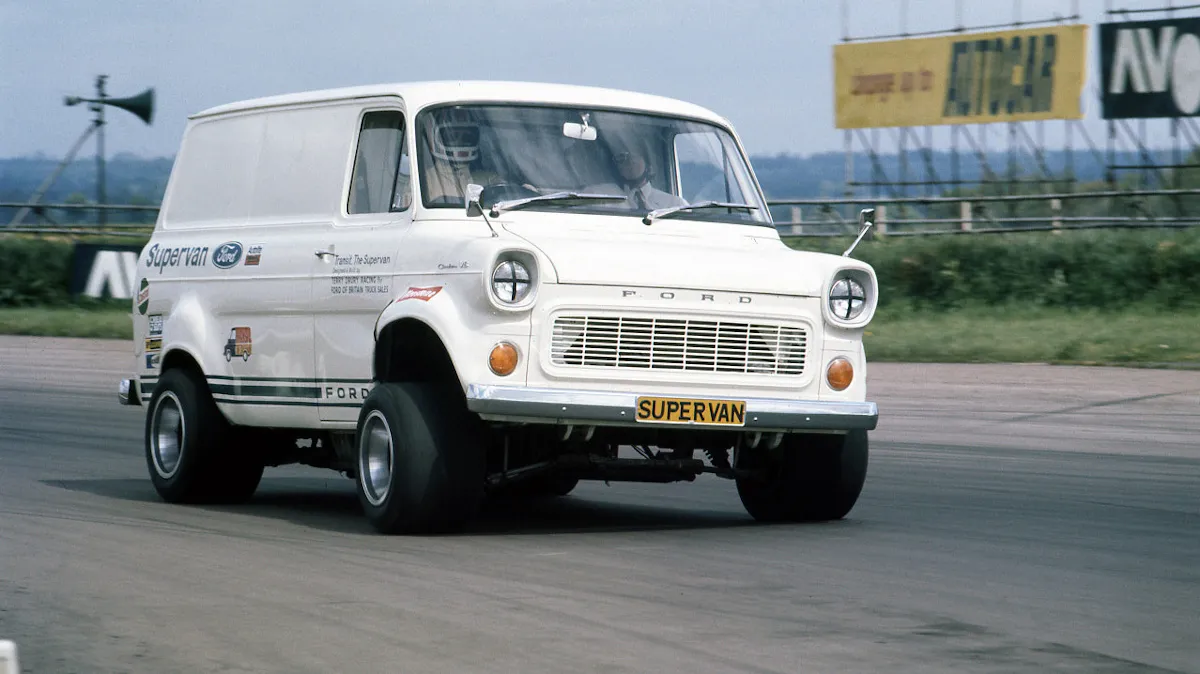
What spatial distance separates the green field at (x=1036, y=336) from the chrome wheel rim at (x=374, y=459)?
11.1m

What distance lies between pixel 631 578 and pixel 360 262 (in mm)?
2530

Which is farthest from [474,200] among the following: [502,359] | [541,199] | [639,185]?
[639,185]

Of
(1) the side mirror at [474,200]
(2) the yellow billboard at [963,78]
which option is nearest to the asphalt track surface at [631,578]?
(1) the side mirror at [474,200]

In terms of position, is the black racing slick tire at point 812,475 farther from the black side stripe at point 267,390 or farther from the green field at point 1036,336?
the green field at point 1036,336

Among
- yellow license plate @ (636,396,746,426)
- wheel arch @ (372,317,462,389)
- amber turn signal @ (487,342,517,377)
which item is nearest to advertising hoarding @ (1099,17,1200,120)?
yellow license plate @ (636,396,746,426)

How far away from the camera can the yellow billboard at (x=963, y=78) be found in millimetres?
37812

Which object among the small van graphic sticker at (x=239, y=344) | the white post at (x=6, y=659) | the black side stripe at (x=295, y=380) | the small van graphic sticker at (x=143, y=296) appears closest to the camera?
the white post at (x=6, y=659)

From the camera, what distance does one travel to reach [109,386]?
777 inches

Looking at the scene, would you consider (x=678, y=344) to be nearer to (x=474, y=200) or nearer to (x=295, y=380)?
(x=474, y=200)

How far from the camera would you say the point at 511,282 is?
7.83 metres

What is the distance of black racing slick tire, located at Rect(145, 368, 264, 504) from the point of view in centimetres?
963

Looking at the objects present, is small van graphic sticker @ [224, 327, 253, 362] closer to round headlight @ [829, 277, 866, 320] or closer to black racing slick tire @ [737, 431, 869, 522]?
black racing slick tire @ [737, 431, 869, 522]

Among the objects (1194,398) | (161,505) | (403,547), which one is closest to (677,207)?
(403,547)

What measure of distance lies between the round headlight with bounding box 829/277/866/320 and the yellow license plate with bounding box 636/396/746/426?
2.29 feet
